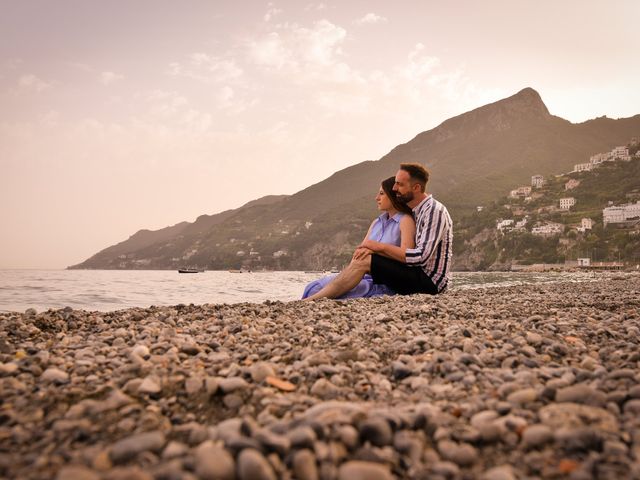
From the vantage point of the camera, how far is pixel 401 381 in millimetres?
2871

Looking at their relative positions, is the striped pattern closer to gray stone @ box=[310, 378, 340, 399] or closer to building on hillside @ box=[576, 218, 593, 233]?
gray stone @ box=[310, 378, 340, 399]

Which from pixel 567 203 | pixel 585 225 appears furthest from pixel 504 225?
pixel 585 225

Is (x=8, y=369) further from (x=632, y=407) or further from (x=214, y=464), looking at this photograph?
(x=632, y=407)

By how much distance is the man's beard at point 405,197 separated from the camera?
25.8ft

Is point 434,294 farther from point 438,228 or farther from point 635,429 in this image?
point 635,429

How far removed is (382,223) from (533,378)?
6.09 meters

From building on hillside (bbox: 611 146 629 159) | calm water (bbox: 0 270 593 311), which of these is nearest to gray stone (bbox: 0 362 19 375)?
calm water (bbox: 0 270 593 311)

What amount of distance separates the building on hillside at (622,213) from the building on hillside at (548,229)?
9.24 metres

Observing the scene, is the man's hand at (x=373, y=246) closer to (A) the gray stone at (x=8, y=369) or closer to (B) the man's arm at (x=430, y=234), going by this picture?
(B) the man's arm at (x=430, y=234)

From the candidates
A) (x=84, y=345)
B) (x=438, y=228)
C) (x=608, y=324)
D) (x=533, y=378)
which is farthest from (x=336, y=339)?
(x=438, y=228)

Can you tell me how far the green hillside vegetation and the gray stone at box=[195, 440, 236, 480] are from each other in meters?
102

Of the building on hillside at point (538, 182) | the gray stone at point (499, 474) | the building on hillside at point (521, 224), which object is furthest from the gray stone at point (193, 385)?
the building on hillside at point (538, 182)

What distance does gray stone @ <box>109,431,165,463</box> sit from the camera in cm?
171

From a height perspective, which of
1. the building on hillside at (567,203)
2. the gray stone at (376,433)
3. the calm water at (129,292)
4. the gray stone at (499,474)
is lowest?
the calm water at (129,292)
